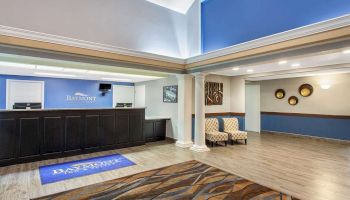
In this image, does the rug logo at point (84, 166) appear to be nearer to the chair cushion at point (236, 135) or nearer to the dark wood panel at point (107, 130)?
the dark wood panel at point (107, 130)

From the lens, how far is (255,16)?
4320 millimetres

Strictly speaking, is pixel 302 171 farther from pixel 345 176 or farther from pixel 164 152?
pixel 164 152

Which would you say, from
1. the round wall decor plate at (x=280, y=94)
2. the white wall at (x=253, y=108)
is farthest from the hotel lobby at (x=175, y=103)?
the white wall at (x=253, y=108)

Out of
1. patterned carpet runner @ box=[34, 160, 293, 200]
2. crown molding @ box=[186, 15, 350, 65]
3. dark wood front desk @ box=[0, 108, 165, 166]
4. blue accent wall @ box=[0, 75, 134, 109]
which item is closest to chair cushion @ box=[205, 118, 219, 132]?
dark wood front desk @ box=[0, 108, 165, 166]

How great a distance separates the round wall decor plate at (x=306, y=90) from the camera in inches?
277

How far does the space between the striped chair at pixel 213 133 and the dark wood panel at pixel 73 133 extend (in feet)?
12.3

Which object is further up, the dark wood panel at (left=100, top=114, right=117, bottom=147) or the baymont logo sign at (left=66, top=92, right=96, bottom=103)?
the baymont logo sign at (left=66, top=92, right=96, bottom=103)

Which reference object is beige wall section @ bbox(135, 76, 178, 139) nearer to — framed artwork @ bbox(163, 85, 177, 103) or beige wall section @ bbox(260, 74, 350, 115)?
framed artwork @ bbox(163, 85, 177, 103)

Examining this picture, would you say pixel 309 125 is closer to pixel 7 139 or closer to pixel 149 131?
pixel 149 131

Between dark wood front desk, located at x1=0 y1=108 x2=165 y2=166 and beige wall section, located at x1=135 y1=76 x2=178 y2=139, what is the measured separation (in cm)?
116

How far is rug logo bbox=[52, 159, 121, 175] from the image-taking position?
373 cm

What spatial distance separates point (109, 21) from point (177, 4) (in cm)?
227

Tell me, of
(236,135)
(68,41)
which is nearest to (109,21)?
(68,41)

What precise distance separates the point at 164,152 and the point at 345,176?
3948 millimetres
